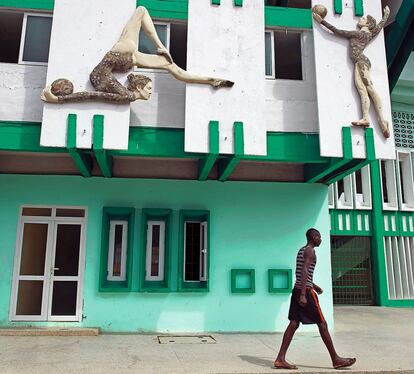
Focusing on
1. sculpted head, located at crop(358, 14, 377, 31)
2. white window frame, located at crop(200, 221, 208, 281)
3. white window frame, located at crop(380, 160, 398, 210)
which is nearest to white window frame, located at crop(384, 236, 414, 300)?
white window frame, located at crop(380, 160, 398, 210)

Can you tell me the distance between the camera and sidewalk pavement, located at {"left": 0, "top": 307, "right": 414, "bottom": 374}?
19.6 ft

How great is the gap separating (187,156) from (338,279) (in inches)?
328

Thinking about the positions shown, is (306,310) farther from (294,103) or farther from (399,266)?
(399,266)

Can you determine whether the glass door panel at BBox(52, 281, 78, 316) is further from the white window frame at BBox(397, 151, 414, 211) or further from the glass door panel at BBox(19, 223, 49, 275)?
the white window frame at BBox(397, 151, 414, 211)

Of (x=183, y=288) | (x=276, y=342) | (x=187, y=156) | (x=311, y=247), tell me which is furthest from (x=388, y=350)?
(x=187, y=156)

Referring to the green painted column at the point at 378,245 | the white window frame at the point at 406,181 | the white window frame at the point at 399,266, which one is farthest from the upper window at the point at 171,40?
the white window frame at the point at 399,266

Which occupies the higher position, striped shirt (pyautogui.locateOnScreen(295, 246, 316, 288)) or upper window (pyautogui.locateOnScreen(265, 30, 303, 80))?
upper window (pyautogui.locateOnScreen(265, 30, 303, 80))

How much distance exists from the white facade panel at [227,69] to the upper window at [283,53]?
0.84 meters

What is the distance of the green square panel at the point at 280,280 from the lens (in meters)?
9.16

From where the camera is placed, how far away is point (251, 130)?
8.01 metres

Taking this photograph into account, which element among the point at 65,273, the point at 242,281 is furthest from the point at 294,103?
the point at 65,273

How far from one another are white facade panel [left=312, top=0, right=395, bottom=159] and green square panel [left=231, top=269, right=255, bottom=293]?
2882 millimetres

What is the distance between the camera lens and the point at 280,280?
9.26 m

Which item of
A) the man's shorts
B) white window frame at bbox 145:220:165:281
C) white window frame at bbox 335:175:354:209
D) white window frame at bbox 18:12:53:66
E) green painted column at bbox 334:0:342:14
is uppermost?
green painted column at bbox 334:0:342:14
